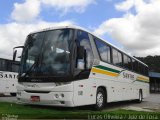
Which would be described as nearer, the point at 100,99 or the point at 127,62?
the point at 100,99

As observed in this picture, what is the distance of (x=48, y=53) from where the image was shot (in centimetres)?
1346

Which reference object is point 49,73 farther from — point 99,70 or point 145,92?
point 145,92

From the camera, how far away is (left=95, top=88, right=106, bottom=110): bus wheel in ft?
49.4

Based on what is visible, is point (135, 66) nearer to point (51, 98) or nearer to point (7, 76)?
point (7, 76)

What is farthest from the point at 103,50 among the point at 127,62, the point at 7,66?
the point at 7,66

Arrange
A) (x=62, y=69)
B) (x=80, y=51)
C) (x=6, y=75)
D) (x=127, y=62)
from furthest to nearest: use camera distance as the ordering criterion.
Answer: (x=6, y=75), (x=127, y=62), (x=80, y=51), (x=62, y=69)

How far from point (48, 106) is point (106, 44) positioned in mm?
4509

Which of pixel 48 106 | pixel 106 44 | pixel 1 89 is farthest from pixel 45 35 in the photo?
pixel 1 89

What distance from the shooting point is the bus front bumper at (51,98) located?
12.9 m

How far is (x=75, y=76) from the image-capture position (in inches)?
515

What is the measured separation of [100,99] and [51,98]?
314 cm

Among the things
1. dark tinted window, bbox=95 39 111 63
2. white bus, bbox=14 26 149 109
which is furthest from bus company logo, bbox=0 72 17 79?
white bus, bbox=14 26 149 109

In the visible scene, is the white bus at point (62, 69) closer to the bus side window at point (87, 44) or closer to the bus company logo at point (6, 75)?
the bus side window at point (87, 44)

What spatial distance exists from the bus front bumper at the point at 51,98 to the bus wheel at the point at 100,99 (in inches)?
89.0
